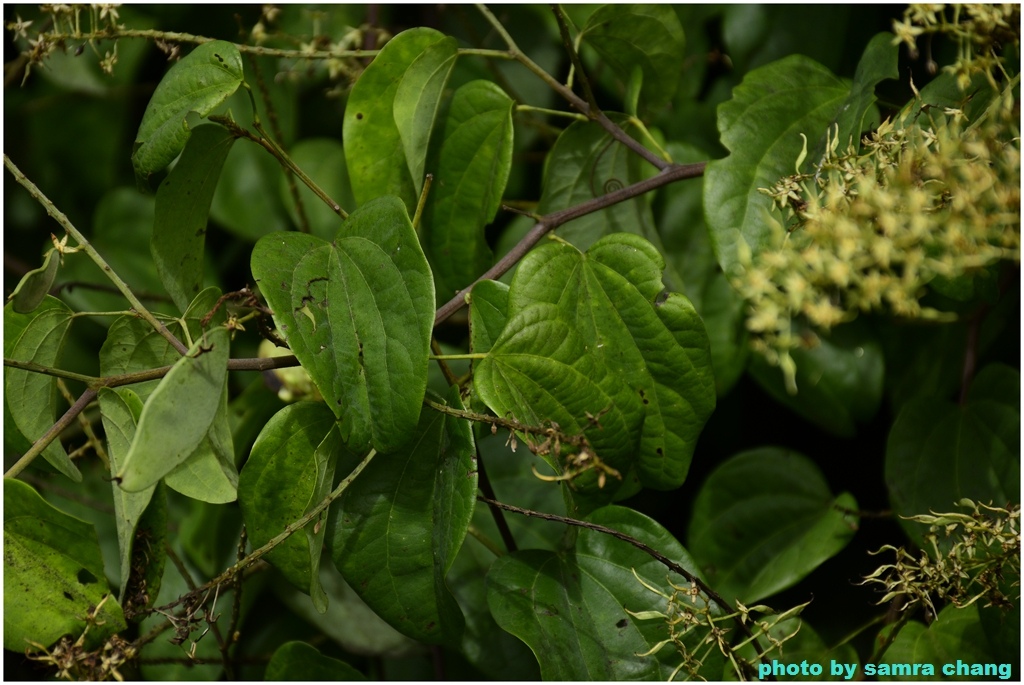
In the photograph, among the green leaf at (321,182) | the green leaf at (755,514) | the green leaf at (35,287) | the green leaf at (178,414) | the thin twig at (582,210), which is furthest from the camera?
the green leaf at (321,182)

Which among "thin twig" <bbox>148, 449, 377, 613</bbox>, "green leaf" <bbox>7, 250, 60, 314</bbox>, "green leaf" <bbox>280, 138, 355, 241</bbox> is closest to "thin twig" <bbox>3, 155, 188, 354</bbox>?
"green leaf" <bbox>7, 250, 60, 314</bbox>

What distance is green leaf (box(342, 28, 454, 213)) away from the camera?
2.10 ft

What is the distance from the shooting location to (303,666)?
2.27ft

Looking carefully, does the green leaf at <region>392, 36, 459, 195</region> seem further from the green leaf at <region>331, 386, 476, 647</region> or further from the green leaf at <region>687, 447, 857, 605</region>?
the green leaf at <region>687, 447, 857, 605</region>

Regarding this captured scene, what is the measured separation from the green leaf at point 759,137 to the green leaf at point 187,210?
410 mm

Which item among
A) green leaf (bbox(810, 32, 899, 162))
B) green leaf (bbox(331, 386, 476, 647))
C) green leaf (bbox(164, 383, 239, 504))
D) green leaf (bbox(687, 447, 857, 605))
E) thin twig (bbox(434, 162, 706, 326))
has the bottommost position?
green leaf (bbox(687, 447, 857, 605))

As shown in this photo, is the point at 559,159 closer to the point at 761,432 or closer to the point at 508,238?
the point at 508,238

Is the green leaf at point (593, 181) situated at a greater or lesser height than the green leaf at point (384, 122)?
lesser

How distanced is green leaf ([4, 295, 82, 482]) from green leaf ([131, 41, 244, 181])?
0.43ft

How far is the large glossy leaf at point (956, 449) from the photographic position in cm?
70

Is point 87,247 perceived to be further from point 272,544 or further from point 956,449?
point 956,449

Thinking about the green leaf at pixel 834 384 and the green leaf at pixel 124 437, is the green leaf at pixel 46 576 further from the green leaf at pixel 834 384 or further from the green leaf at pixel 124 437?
the green leaf at pixel 834 384

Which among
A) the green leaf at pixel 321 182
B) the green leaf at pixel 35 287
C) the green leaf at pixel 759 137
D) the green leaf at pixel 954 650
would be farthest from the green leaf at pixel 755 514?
the green leaf at pixel 35 287

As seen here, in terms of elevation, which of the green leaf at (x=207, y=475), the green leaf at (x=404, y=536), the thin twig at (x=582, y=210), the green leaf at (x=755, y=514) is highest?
the thin twig at (x=582, y=210)
